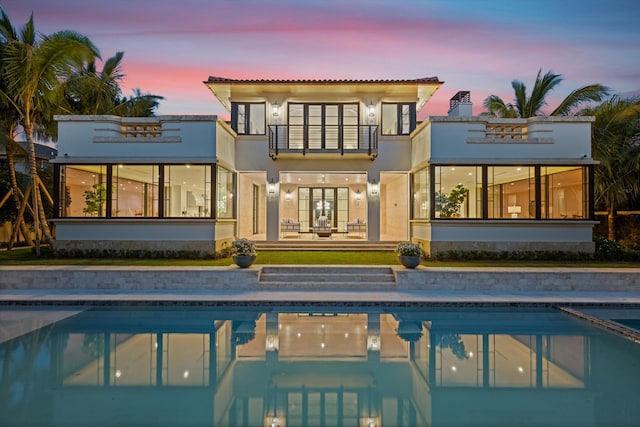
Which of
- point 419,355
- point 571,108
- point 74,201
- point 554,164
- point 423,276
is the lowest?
point 419,355

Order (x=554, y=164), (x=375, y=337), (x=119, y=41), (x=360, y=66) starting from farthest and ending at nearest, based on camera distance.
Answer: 1. (x=360, y=66)
2. (x=119, y=41)
3. (x=554, y=164)
4. (x=375, y=337)

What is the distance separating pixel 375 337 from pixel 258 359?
2.08 m

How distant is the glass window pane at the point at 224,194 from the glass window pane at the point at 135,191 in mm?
1974

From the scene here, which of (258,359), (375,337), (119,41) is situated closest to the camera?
(258,359)

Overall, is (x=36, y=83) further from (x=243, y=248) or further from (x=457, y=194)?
(x=457, y=194)

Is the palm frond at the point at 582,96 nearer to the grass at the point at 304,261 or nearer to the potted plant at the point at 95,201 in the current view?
the grass at the point at 304,261

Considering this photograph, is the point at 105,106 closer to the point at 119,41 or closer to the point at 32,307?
the point at 119,41

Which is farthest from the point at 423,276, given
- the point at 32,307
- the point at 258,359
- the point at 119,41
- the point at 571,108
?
the point at 119,41

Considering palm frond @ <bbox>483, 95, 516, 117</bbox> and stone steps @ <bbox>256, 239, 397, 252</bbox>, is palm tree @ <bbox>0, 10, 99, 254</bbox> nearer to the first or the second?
stone steps @ <bbox>256, 239, 397, 252</bbox>

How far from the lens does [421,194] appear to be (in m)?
14.1

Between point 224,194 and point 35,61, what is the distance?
260 inches

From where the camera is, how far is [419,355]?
620cm

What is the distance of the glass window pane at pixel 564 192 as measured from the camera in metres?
12.9

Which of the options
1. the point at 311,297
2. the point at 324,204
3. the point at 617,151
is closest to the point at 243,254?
the point at 311,297
